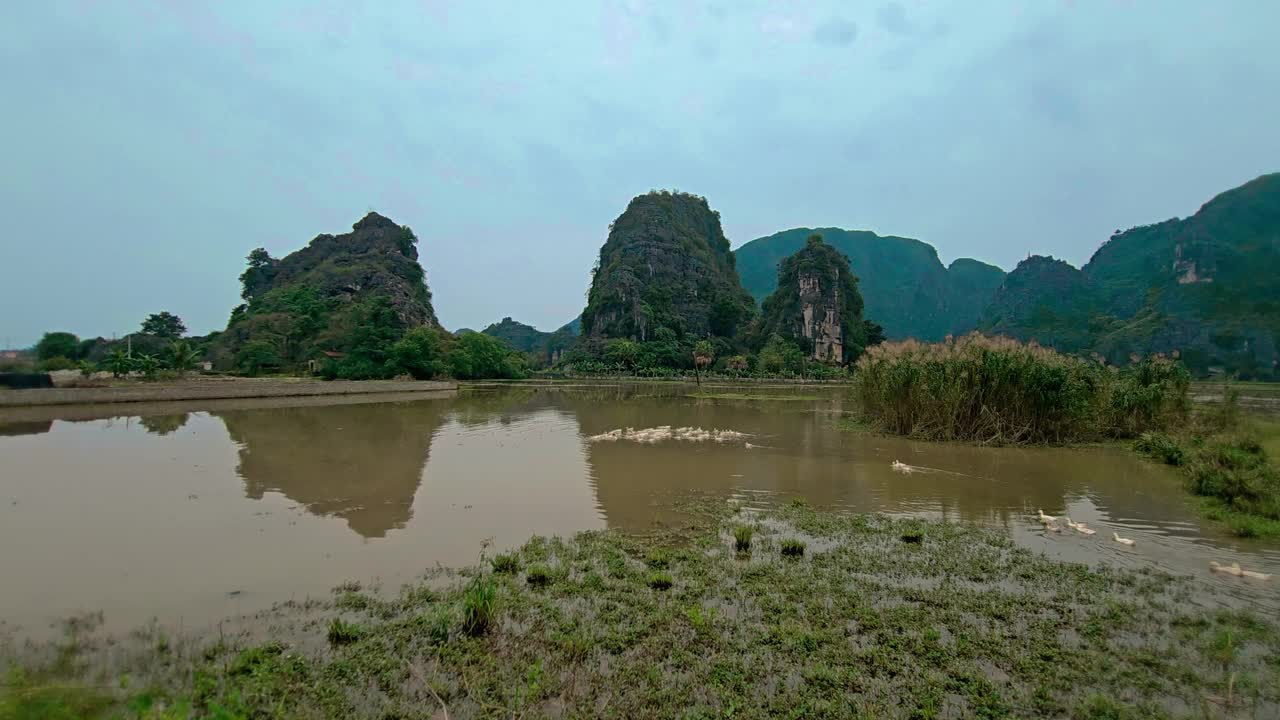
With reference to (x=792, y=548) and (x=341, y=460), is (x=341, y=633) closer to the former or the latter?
(x=792, y=548)

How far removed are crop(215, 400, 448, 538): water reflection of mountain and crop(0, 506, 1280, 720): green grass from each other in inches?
119

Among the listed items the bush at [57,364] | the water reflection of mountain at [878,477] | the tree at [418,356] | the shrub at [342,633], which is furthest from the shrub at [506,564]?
the bush at [57,364]

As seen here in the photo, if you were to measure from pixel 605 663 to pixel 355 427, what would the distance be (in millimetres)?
16672

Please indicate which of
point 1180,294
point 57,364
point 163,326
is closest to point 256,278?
point 163,326

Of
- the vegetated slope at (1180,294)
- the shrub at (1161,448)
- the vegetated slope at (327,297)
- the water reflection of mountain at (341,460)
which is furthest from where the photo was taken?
the vegetated slope at (1180,294)

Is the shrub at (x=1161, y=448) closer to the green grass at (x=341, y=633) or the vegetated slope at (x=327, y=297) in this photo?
the green grass at (x=341, y=633)

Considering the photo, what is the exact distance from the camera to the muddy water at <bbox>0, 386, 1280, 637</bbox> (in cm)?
551

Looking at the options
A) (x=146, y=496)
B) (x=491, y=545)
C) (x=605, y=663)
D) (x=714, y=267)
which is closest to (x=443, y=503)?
(x=491, y=545)

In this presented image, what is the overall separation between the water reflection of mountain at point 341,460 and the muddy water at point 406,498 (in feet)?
0.21

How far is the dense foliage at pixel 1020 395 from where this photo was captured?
14453 mm

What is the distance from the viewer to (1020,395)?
47.8 ft

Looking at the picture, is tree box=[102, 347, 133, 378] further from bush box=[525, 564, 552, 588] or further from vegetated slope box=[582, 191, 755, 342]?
vegetated slope box=[582, 191, 755, 342]

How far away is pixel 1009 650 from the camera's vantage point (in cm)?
407

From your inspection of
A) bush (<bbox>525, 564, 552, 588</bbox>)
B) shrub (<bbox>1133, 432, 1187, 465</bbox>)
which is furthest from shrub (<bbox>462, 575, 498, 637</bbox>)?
shrub (<bbox>1133, 432, 1187, 465</bbox>)
